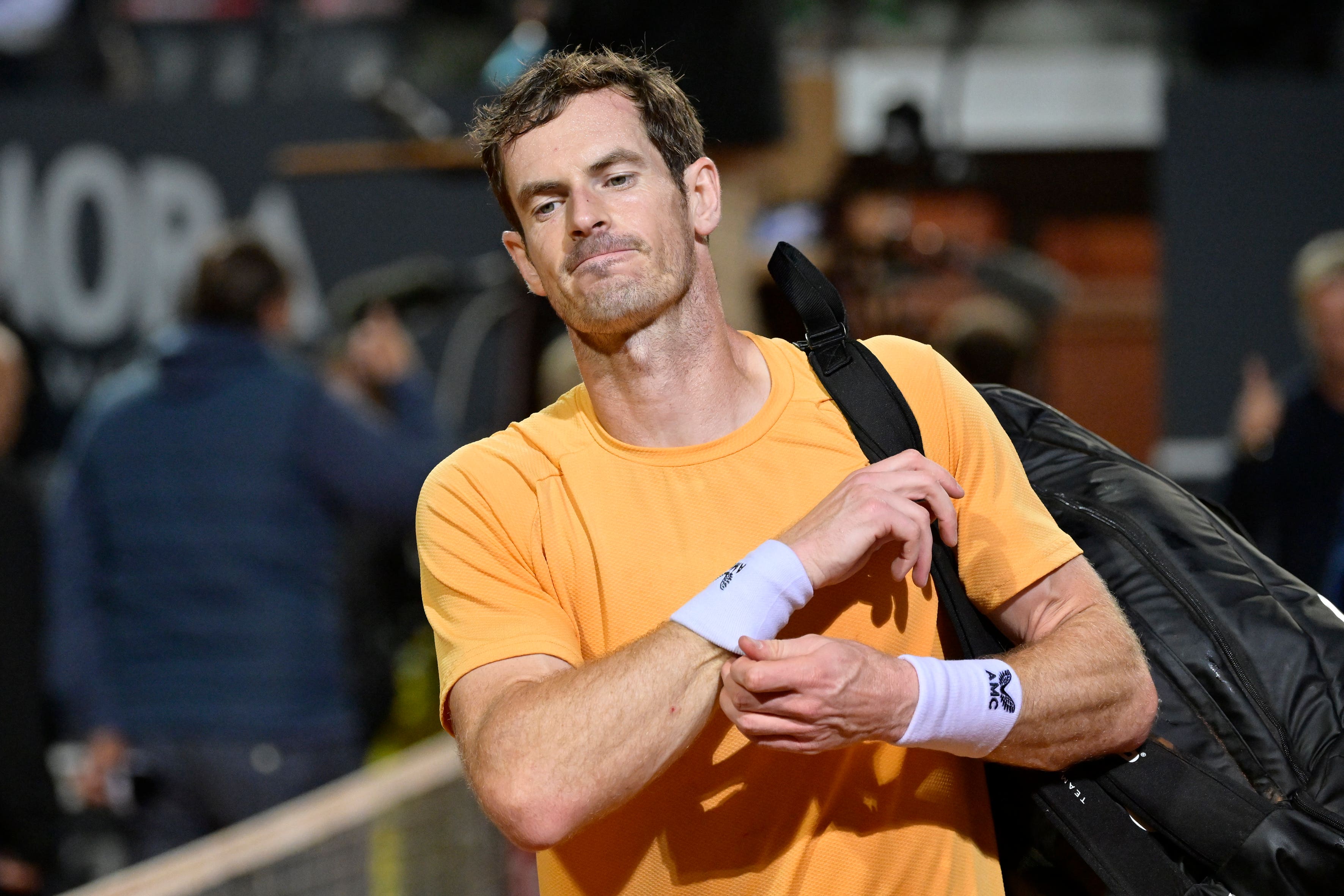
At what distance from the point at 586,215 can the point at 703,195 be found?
24 centimetres

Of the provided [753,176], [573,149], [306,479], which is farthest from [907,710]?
[753,176]

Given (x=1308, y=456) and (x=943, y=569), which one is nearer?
(x=943, y=569)

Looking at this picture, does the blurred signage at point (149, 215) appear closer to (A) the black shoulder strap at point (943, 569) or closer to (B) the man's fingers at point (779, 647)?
(A) the black shoulder strap at point (943, 569)

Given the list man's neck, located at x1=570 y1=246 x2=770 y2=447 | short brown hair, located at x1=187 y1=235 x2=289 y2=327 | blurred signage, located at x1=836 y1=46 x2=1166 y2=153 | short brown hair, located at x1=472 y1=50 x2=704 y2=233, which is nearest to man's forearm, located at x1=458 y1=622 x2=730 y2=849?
man's neck, located at x1=570 y1=246 x2=770 y2=447

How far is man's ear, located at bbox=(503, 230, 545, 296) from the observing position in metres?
2.09

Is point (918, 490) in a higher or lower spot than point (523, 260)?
lower

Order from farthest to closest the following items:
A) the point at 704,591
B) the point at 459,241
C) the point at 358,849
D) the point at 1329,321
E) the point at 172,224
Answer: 1. the point at 172,224
2. the point at 459,241
3. the point at 1329,321
4. the point at 358,849
5. the point at 704,591

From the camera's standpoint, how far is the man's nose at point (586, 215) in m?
1.91

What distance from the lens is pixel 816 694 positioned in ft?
5.26

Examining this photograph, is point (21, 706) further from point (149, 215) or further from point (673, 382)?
point (673, 382)

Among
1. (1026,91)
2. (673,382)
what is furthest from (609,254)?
(1026,91)

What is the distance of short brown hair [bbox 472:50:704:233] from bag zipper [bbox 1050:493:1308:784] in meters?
0.72

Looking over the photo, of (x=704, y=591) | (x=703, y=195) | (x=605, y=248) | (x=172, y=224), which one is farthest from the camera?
(x=172, y=224)

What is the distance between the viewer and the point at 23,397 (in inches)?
207
